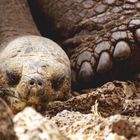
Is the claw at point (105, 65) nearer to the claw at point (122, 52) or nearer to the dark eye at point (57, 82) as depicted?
the claw at point (122, 52)

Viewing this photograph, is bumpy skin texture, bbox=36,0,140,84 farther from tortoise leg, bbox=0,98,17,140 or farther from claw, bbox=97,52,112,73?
tortoise leg, bbox=0,98,17,140

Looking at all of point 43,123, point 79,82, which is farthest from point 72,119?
point 79,82

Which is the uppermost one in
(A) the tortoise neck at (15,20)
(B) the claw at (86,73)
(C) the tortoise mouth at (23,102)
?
(A) the tortoise neck at (15,20)

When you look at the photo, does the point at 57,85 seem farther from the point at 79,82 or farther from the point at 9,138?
the point at 9,138

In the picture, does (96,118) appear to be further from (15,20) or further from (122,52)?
(15,20)

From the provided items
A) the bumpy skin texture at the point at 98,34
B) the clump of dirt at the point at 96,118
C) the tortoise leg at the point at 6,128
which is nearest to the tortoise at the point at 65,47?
the bumpy skin texture at the point at 98,34

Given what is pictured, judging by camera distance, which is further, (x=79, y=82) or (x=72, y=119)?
(x=79, y=82)

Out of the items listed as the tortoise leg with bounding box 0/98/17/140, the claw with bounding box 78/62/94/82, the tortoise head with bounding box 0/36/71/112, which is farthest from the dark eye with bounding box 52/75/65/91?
the tortoise leg with bounding box 0/98/17/140
